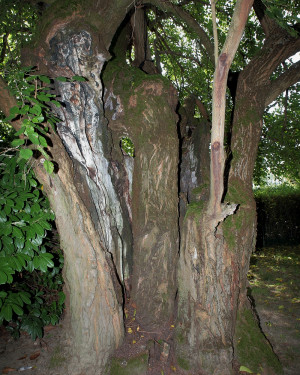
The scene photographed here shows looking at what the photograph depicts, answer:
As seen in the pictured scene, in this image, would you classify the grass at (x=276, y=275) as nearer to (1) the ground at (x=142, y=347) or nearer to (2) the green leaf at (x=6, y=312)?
(1) the ground at (x=142, y=347)

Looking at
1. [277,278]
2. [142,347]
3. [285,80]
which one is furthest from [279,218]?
[142,347]

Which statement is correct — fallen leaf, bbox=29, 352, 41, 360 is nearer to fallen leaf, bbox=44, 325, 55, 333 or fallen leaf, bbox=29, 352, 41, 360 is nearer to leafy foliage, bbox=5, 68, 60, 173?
fallen leaf, bbox=44, 325, 55, 333

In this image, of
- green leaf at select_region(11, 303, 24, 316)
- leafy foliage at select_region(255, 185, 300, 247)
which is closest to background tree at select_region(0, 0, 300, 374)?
green leaf at select_region(11, 303, 24, 316)

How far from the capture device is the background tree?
2646mm

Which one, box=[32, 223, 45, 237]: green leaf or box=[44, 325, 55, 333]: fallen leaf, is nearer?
box=[32, 223, 45, 237]: green leaf

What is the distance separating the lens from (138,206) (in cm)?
323

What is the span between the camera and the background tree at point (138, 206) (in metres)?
2.65

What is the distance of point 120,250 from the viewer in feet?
10.4

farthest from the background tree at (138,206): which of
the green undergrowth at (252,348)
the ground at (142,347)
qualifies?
the ground at (142,347)

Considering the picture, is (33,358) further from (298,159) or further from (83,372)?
(298,159)

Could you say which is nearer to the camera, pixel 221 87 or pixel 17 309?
pixel 221 87

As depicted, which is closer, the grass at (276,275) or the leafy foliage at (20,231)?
the leafy foliage at (20,231)

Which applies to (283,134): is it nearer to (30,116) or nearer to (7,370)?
(30,116)

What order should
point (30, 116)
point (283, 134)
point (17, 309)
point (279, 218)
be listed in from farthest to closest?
point (279, 218) < point (283, 134) < point (17, 309) < point (30, 116)
